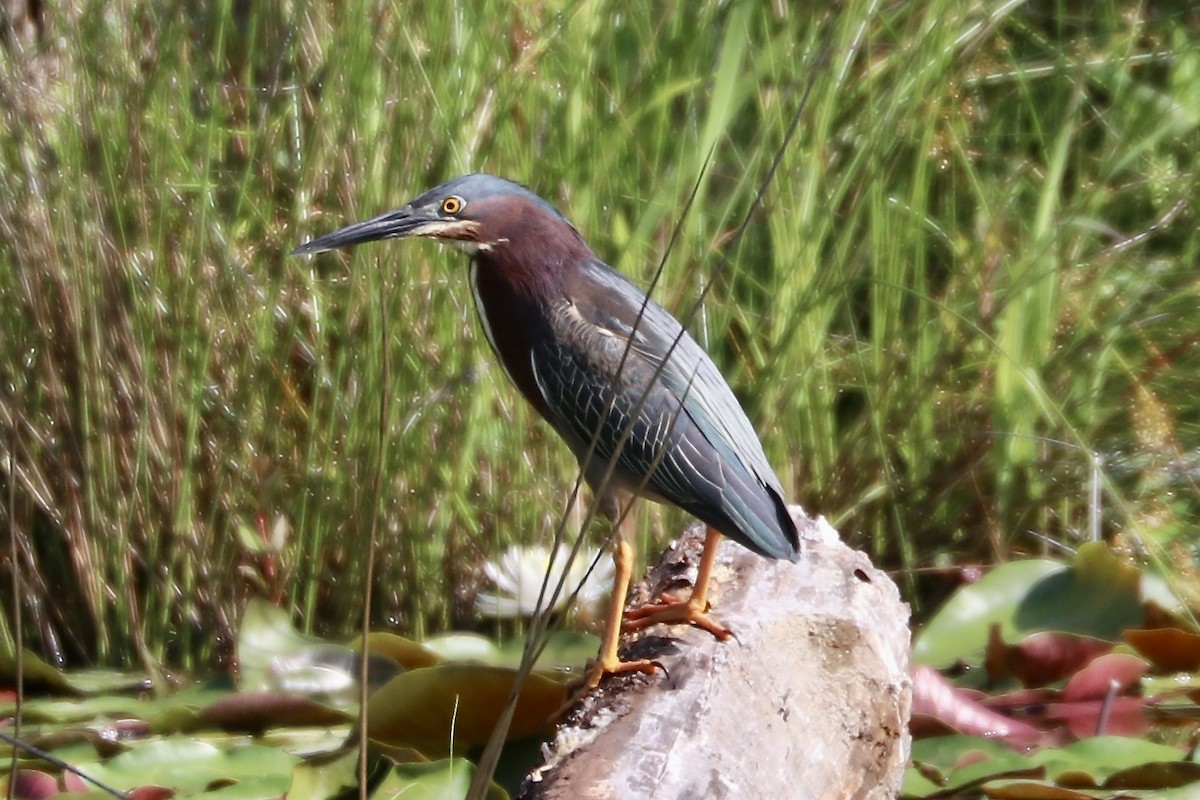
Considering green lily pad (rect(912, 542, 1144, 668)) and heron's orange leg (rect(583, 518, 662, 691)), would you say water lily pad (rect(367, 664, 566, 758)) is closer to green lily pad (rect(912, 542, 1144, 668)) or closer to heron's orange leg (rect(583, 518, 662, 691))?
heron's orange leg (rect(583, 518, 662, 691))

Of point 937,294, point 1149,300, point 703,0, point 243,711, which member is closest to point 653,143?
point 703,0

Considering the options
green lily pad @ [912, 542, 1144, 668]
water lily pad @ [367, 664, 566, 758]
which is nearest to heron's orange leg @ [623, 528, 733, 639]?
water lily pad @ [367, 664, 566, 758]

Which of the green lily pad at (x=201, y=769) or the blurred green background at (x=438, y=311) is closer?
the green lily pad at (x=201, y=769)

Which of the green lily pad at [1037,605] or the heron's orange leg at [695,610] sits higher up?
the heron's orange leg at [695,610]

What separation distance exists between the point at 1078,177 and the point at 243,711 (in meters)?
2.40

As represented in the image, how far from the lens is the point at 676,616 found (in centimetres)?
215

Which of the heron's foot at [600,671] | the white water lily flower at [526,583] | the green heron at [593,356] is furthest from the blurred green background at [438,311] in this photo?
the heron's foot at [600,671]

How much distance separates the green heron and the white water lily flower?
0.37 metres

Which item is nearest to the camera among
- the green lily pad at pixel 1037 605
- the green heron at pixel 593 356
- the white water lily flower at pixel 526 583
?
the green heron at pixel 593 356

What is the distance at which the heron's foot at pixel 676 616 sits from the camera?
2.05 m

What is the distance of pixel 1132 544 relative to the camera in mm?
3307

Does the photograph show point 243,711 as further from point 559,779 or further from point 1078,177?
point 1078,177

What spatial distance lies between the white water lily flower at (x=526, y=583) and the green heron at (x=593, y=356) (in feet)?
1.22

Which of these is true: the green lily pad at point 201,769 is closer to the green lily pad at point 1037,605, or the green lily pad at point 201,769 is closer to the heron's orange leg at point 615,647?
the heron's orange leg at point 615,647
